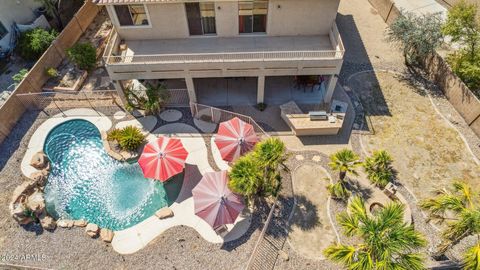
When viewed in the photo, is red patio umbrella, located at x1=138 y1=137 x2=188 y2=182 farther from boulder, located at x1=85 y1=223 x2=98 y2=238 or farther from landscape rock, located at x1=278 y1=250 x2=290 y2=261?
landscape rock, located at x1=278 y1=250 x2=290 y2=261

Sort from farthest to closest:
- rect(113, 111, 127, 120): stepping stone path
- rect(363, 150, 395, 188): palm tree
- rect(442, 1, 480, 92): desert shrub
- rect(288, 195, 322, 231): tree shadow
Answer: rect(113, 111, 127, 120): stepping stone path
rect(442, 1, 480, 92): desert shrub
rect(363, 150, 395, 188): palm tree
rect(288, 195, 322, 231): tree shadow

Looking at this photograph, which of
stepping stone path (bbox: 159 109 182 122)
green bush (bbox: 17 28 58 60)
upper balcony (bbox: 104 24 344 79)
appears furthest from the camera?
green bush (bbox: 17 28 58 60)

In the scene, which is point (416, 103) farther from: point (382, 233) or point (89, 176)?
point (89, 176)

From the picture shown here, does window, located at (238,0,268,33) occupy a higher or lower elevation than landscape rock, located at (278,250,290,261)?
higher

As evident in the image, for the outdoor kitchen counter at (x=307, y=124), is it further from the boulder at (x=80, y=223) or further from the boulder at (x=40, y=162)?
the boulder at (x=40, y=162)

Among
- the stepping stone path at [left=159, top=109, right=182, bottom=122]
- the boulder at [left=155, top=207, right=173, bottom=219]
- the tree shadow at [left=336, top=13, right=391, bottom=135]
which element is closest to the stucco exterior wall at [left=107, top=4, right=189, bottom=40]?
the stepping stone path at [left=159, top=109, right=182, bottom=122]

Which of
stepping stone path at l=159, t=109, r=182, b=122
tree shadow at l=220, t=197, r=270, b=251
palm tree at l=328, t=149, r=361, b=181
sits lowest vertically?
tree shadow at l=220, t=197, r=270, b=251

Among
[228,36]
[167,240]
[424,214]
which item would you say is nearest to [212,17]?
[228,36]
